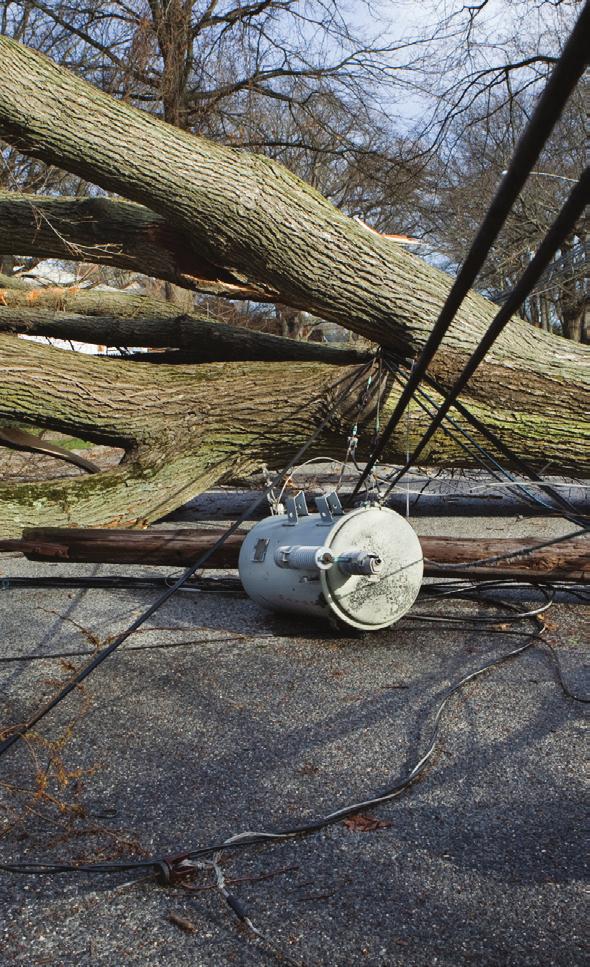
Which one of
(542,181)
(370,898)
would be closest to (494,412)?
(370,898)

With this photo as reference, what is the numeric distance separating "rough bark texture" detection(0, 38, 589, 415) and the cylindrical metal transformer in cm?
243

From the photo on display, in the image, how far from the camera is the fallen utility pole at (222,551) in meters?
4.62

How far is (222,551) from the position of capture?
5078mm

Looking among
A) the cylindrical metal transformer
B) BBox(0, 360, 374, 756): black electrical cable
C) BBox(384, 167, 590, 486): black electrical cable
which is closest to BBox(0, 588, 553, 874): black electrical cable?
BBox(0, 360, 374, 756): black electrical cable

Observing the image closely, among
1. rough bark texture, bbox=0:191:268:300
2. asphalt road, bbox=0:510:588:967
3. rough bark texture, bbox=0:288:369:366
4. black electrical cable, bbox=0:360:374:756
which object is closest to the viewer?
asphalt road, bbox=0:510:588:967

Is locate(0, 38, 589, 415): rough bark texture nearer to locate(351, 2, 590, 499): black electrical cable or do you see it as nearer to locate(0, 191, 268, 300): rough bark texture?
locate(0, 191, 268, 300): rough bark texture

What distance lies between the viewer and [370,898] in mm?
2100

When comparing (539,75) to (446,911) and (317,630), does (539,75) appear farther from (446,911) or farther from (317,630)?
(446,911)

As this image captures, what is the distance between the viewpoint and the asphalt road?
1977 mm

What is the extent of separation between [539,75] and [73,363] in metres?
9.82

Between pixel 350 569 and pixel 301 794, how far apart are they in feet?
4.11

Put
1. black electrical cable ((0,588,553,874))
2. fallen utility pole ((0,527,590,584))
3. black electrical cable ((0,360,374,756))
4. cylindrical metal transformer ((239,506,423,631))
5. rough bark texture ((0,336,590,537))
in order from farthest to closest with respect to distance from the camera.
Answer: rough bark texture ((0,336,590,537)) → fallen utility pole ((0,527,590,584)) → cylindrical metal transformer ((239,506,423,631)) → black electrical cable ((0,360,374,756)) → black electrical cable ((0,588,553,874))

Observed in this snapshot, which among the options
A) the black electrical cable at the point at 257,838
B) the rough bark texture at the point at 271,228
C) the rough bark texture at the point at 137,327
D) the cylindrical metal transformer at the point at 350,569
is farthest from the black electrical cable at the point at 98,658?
the rough bark texture at the point at 137,327

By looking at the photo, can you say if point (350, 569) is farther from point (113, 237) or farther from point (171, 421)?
point (113, 237)
